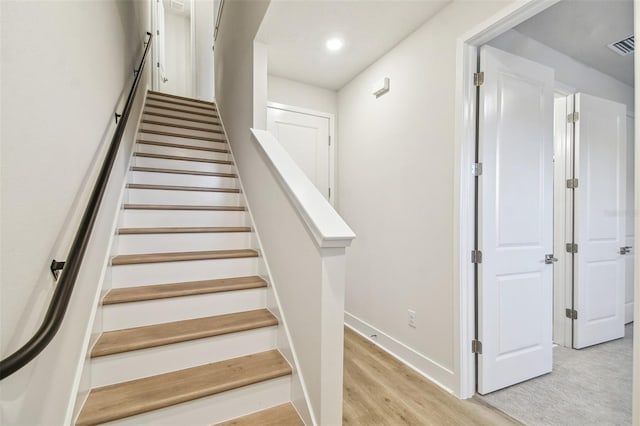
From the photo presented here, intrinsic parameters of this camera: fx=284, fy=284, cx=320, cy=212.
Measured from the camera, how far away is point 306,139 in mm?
3260

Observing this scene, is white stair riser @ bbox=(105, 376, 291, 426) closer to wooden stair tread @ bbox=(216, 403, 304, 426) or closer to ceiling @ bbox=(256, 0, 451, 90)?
wooden stair tread @ bbox=(216, 403, 304, 426)

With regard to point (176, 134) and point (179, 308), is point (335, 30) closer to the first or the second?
point (176, 134)

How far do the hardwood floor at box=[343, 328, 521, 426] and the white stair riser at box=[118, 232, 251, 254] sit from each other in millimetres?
1315

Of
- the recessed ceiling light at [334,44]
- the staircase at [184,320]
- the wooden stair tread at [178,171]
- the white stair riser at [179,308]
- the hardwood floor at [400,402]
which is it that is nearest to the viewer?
the staircase at [184,320]

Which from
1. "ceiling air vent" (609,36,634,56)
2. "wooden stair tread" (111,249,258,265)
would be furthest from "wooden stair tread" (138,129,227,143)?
"ceiling air vent" (609,36,634,56)

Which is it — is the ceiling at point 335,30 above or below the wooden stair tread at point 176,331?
above

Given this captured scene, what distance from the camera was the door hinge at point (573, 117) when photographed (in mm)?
2646

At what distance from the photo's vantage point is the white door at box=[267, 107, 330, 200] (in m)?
3.12

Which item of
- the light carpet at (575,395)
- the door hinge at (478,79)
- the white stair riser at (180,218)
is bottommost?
the light carpet at (575,395)

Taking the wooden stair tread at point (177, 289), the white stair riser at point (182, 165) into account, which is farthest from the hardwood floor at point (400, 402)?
the white stair riser at point (182, 165)

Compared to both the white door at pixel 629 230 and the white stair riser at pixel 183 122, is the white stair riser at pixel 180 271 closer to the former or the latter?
the white stair riser at pixel 183 122

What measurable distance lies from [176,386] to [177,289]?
1.81 feet

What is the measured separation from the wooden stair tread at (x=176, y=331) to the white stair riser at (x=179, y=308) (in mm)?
33

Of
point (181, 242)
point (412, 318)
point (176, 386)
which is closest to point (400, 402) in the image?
point (412, 318)
